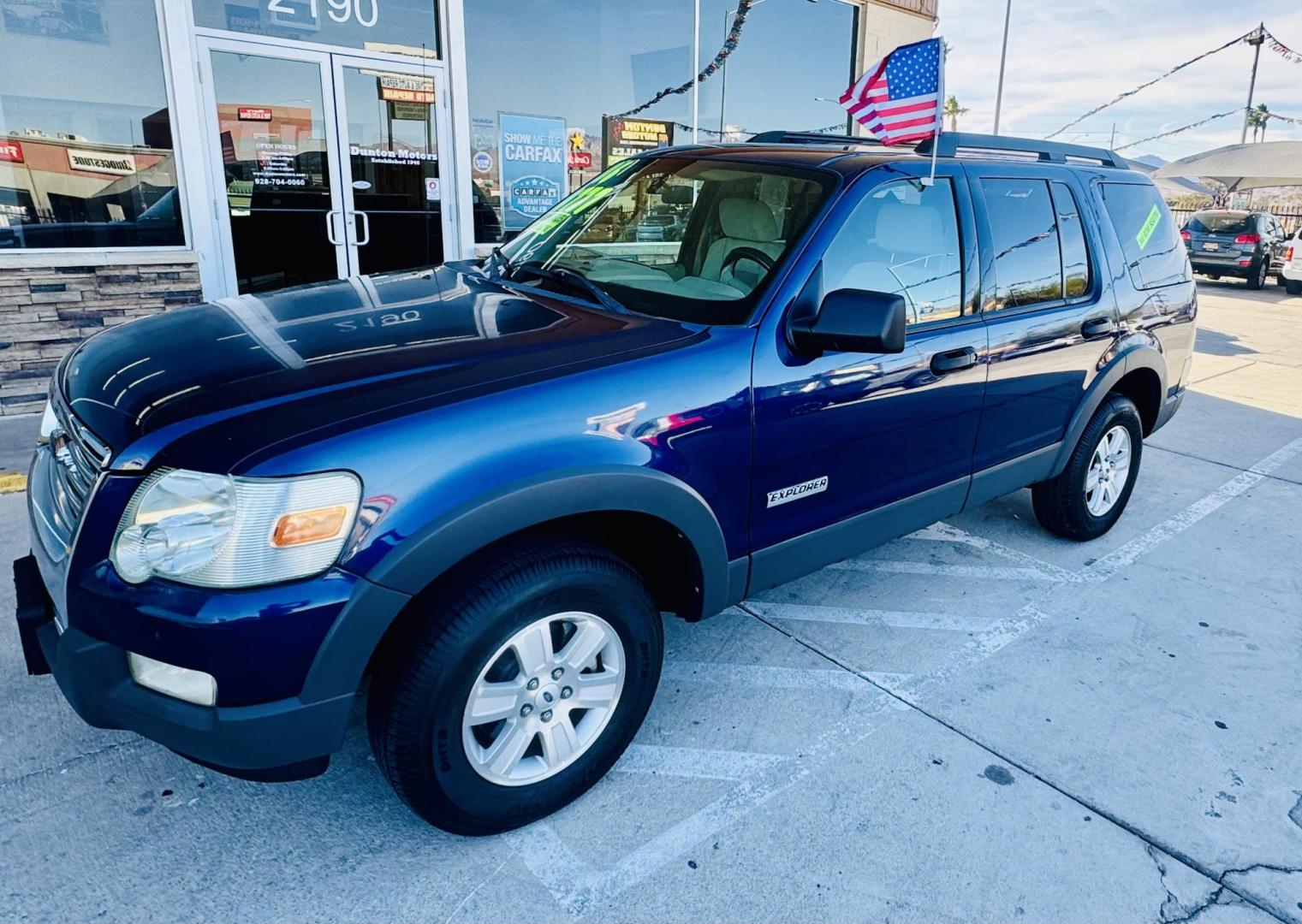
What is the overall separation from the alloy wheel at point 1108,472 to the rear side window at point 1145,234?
29.4 inches

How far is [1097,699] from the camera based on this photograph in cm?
309

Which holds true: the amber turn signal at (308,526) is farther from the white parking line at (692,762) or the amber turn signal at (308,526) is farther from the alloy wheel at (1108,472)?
the alloy wheel at (1108,472)

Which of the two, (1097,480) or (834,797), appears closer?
(834,797)

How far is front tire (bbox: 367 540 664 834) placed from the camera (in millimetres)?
2055

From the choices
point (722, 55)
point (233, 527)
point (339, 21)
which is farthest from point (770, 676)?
point (722, 55)

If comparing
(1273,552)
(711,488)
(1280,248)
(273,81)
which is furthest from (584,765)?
(1280,248)

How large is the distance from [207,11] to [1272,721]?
23.6ft

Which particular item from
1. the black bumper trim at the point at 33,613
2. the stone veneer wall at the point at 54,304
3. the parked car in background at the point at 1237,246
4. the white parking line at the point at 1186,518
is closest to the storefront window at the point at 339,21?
the stone veneer wall at the point at 54,304

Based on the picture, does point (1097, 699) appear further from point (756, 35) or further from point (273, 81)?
point (756, 35)

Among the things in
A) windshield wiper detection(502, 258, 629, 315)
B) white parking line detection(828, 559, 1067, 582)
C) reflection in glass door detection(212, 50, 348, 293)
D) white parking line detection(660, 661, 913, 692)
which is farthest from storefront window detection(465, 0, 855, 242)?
white parking line detection(660, 661, 913, 692)

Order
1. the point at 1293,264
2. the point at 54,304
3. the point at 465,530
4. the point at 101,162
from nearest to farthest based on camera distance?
the point at 465,530 < the point at 54,304 < the point at 101,162 < the point at 1293,264

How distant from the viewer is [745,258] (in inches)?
116

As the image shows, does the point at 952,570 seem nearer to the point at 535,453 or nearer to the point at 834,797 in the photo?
the point at 834,797

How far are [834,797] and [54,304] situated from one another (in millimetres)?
5815
